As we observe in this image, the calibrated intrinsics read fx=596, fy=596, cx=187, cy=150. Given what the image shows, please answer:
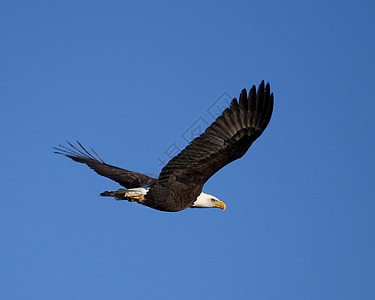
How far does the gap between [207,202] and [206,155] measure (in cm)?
201

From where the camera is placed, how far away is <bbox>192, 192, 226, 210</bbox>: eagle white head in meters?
12.0

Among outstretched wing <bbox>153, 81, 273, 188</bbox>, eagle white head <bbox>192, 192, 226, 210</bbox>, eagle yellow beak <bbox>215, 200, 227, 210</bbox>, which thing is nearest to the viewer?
outstretched wing <bbox>153, 81, 273, 188</bbox>

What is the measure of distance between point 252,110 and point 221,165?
1197 mm

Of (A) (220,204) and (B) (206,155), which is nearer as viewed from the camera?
(B) (206,155)

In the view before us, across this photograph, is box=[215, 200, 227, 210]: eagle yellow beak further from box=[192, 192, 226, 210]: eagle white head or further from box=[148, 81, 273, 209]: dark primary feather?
box=[148, 81, 273, 209]: dark primary feather

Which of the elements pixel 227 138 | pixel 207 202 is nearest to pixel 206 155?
pixel 227 138

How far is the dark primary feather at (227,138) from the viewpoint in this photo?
10055mm

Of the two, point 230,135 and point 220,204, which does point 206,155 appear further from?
point 220,204

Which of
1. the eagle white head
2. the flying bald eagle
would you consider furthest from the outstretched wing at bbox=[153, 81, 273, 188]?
the eagle white head

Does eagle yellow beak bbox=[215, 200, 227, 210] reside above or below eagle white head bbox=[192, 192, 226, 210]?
above

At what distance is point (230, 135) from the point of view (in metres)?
10.2

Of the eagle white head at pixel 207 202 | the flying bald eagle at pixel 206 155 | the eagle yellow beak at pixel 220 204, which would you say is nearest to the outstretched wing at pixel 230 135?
the flying bald eagle at pixel 206 155

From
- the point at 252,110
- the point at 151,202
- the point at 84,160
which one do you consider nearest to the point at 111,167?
the point at 84,160

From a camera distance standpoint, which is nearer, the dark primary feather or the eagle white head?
the dark primary feather
